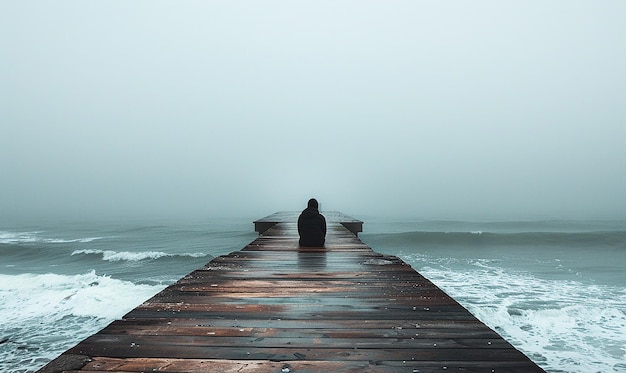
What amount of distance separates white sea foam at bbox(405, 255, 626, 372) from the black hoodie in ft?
18.3

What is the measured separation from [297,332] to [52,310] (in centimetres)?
1258

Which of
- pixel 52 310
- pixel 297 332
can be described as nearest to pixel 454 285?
pixel 297 332

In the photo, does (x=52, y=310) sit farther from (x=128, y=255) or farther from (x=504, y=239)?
(x=504, y=239)

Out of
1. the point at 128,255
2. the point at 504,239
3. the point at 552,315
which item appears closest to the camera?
the point at 552,315

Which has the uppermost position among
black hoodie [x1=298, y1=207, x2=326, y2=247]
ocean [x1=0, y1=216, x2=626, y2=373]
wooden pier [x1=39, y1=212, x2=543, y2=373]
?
black hoodie [x1=298, y1=207, x2=326, y2=247]

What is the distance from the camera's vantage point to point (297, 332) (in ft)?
10.3

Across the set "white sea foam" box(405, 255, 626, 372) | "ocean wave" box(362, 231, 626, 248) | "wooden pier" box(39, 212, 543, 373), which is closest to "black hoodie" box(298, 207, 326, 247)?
"wooden pier" box(39, 212, 543, 373)

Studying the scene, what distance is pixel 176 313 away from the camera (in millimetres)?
3637

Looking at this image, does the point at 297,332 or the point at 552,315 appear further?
the point at 552,315

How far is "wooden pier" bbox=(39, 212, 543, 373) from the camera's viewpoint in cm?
247

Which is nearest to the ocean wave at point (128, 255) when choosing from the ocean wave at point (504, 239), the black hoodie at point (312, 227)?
the black hoodie at point (312, 227)

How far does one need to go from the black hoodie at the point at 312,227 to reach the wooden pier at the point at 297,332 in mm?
3385

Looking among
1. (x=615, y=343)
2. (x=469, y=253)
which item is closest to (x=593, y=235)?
(x=469, y=253)

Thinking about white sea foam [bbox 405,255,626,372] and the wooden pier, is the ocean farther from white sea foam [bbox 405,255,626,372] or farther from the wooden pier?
the wooden pier
